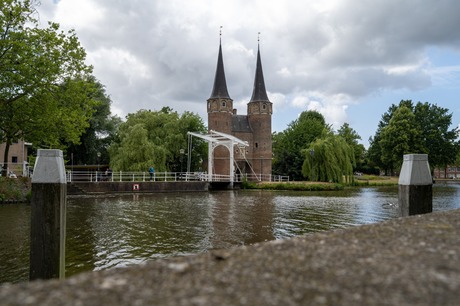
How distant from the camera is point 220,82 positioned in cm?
4594

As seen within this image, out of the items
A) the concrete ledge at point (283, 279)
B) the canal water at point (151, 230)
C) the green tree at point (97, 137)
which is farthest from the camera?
the green tree at point (97, 137)

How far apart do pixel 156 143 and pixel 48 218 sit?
33512 millimetres

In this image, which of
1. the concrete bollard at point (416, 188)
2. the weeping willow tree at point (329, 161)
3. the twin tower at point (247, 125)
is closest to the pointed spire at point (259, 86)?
the twin tower at point (247, 125)

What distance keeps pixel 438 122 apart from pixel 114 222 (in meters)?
49.5

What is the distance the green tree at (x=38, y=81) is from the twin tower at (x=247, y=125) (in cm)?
2630

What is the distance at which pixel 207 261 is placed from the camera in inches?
98.0

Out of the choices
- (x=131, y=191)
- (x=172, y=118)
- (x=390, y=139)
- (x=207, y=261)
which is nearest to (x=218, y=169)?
(x=172, y=118)

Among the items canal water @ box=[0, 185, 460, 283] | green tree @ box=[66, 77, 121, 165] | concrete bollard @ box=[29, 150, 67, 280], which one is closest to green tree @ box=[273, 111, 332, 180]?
green tree @ box=[66, 77, 121, 165]

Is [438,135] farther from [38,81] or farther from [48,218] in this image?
[48,218]

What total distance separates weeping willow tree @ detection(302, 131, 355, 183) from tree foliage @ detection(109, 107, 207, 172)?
12.8 m

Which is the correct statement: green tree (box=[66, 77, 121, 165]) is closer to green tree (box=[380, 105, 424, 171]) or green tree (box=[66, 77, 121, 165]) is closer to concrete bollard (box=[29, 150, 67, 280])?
green tree (box=[380, 105, 424, 171])

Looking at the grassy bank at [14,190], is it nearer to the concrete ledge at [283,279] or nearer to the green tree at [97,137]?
the concrete ledge at [283,279]

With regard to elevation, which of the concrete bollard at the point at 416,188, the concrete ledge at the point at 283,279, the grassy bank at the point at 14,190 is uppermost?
the concrete bollard at the point at 416,188

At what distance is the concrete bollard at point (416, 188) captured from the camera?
6402 mm
